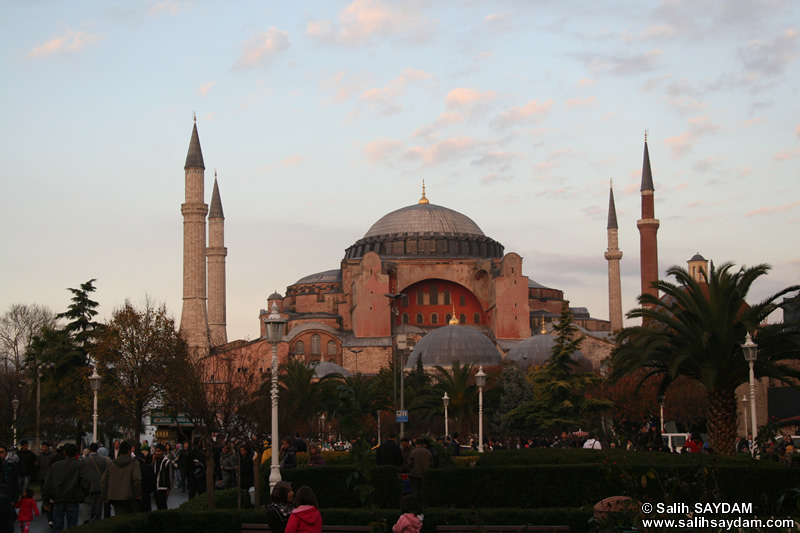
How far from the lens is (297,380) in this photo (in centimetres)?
3750

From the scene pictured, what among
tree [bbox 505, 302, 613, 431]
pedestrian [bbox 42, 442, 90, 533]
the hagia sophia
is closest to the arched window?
the hagia sophia

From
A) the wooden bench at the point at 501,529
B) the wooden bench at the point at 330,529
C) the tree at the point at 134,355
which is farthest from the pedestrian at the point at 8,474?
the tree at the point at 134,355

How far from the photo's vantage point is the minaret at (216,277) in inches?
2319

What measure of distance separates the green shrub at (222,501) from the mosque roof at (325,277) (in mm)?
58787

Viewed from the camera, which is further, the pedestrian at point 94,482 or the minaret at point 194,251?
the minaret at point 194,251

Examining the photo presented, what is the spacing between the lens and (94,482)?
1130 centimetres

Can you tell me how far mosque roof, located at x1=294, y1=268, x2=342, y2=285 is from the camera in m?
73.6

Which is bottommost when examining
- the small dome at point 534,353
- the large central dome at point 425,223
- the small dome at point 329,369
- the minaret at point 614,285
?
the small dome at point 329,369

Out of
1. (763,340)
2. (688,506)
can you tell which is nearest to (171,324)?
(763,340)

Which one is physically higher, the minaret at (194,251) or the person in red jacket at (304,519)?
the minaret at (194,251)

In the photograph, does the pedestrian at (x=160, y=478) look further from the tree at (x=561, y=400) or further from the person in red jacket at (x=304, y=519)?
the tree at (x=561, y=400)

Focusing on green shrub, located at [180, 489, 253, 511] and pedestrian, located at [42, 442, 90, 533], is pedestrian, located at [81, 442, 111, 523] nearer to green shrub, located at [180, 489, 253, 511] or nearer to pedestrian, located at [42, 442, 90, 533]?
pedestrian, located at [42, 442, 90, 533]

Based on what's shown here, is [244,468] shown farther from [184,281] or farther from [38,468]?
[184,281]

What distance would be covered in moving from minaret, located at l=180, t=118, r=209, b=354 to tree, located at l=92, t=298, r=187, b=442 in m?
17.8
